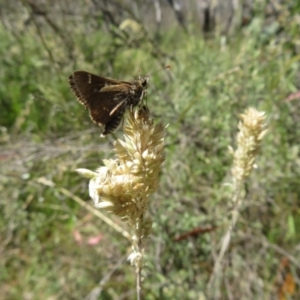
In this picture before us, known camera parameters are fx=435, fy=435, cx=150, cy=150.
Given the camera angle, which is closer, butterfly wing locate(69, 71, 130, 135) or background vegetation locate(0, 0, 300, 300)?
butterfly wing locate(69, 71, 130, 135)

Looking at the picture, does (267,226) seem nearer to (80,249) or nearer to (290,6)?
(80,249)

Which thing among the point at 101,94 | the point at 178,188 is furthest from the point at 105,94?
the point at 178,188

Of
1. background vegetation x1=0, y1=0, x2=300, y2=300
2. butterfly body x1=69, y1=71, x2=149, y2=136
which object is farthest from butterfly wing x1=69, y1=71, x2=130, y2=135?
background vegetation x1=0, y1=0, x2=300, y2=300

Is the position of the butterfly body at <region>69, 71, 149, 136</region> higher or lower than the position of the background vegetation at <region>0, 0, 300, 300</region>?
higher

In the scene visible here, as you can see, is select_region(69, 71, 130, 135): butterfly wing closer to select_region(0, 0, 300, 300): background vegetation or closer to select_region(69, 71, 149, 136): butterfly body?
select_region(69, 71, 149, 136): butterfly body

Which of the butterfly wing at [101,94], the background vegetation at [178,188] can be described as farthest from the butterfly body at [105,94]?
the background vegetation at [178,188]

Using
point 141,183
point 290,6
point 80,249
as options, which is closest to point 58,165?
point 80,249

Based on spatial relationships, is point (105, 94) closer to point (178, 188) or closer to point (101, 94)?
point (101, 94)

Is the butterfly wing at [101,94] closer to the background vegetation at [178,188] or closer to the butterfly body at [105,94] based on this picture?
the butterfly body at [105,94]
